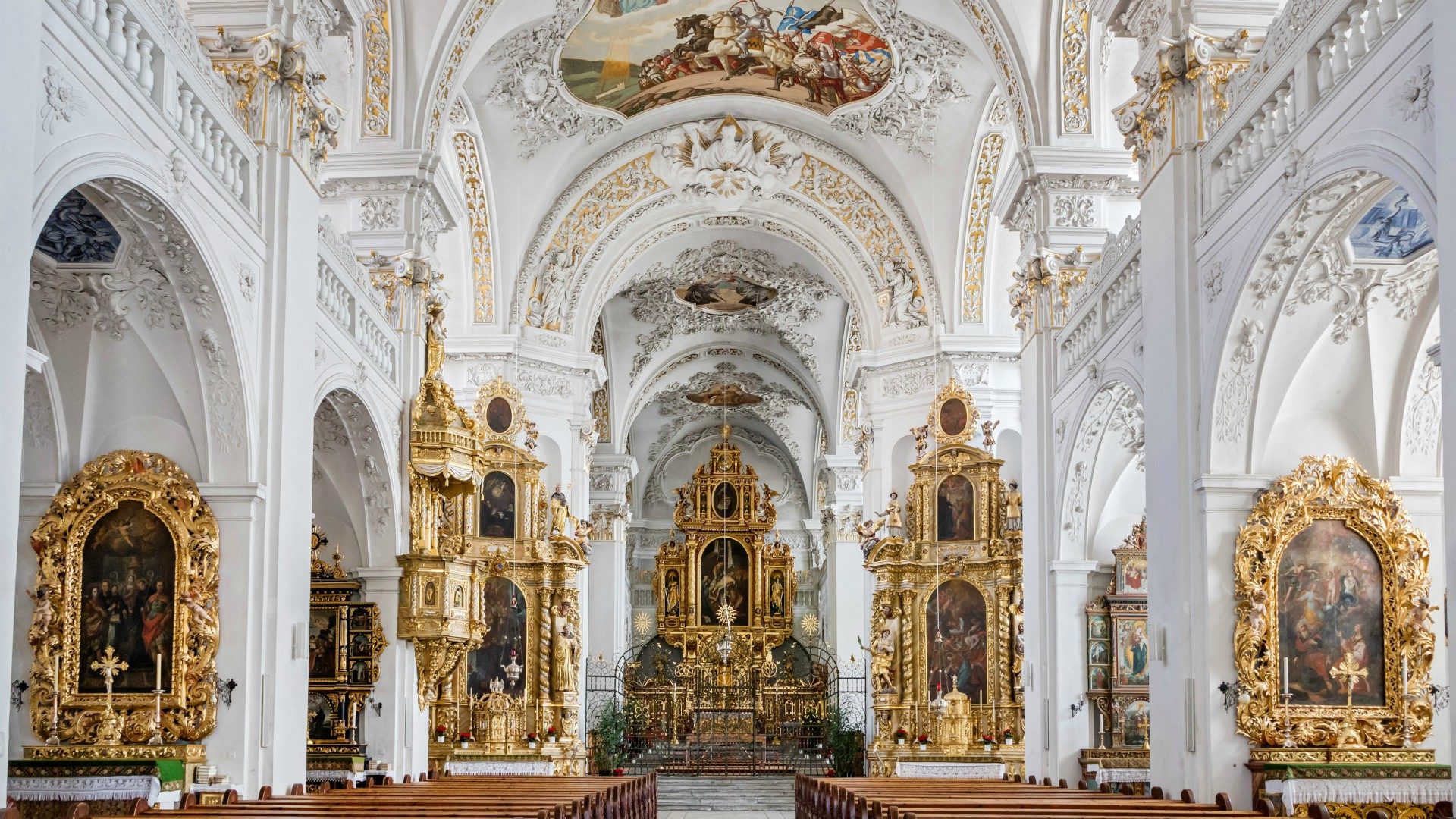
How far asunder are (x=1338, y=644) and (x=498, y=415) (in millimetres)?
13540

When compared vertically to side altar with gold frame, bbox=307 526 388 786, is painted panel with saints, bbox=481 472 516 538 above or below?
above

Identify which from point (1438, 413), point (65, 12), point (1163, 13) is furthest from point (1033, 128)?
point (65, 12)

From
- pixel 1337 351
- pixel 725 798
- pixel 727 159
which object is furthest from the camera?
pixel 725 798

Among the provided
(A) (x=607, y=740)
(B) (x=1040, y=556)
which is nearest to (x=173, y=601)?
(B) (x=1040, y=556)

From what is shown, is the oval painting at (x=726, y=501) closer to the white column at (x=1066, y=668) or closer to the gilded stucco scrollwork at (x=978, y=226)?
the gilded stucco scrollwork at (x=978, y=226)

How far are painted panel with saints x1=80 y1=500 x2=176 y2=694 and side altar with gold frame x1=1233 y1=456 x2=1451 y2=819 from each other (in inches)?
293

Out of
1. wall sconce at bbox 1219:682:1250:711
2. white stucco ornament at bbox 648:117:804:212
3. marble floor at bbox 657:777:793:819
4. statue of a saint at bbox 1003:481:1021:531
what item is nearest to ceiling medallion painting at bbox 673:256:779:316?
white stucco ornament at bbox 648:117:804:212

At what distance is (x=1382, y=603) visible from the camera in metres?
10.7

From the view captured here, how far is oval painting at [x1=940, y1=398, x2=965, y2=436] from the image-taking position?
69.8 ft

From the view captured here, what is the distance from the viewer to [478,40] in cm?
1759

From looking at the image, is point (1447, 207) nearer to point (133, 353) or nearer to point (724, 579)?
point (133, 353)

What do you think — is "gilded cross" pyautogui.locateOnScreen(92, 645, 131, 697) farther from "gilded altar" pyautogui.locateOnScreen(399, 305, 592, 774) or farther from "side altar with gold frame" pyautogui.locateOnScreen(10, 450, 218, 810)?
"gilded altar" pyautogui.locateOnScreen(399, 305, 592, 774)

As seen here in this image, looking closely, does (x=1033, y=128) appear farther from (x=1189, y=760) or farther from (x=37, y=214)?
(x=37, y=214)

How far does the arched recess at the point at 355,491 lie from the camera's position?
51.0 ft
